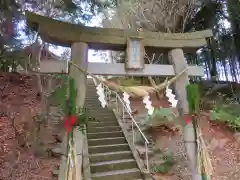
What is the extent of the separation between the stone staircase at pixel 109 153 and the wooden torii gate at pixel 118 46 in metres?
1.25

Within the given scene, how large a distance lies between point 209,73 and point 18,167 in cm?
1119

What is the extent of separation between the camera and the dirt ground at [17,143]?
170 inches

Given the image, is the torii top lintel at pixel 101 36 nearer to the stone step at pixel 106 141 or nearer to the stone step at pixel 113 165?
the stone step at pixel 113 165

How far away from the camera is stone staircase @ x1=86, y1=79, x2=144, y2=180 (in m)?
4.49

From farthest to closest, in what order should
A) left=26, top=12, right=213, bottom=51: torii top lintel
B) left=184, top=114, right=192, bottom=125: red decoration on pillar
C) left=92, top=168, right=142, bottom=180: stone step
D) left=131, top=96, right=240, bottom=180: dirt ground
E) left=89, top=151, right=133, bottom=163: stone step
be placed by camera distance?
left=131, top=96, right=240, bottom=180: dirt ground, left=89, top=151, right=133, bottom=163: stone step, left=92, top=168, right=142, bottom=180: stone step, left=184, top=114, right=192, bottom=125: red decoration on pillar, left=26, top=12, right=213, bottom=51: torii top lintel

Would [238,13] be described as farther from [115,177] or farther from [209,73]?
[115,177]

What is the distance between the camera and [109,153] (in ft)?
16.5

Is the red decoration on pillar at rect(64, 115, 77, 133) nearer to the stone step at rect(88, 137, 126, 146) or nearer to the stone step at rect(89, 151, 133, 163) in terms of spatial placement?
the stone step at rect(89, 151, 133, 163)

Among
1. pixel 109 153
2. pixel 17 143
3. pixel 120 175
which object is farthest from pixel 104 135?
pixel 17 143

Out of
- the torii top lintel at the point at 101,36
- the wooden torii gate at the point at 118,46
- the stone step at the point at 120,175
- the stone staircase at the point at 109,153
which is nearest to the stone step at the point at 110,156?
the stone staircase at the point at 109,153

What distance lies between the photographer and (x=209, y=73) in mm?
12719

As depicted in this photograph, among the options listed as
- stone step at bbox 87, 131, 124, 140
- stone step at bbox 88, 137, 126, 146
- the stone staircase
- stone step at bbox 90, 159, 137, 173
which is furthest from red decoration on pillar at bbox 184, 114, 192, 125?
stone step at bbox 87, 131, 124, 140

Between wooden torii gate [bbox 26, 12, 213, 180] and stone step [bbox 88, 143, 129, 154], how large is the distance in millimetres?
1992

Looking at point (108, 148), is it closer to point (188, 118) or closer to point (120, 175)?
point (120, 175)
